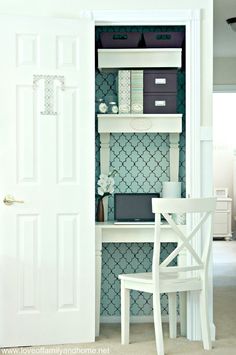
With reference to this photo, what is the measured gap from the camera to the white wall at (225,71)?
8.74m

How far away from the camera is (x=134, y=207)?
4938 mm

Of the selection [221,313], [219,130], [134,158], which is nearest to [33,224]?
[134,158]

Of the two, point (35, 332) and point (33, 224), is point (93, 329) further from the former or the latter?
point (33, 224)

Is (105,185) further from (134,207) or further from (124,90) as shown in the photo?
(124,90)

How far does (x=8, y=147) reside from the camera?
15.0ft

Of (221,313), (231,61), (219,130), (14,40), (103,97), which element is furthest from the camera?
(219,130)

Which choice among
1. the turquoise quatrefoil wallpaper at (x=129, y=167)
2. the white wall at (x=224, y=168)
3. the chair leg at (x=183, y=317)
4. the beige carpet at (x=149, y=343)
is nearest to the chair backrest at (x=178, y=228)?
the chair leg at (x=183, y=317)

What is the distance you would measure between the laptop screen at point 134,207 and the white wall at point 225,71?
4165 mm

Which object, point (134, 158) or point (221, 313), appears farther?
point (221, 313)

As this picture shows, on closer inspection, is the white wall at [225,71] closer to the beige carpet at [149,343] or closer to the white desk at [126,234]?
the beige carpet at [149,343]

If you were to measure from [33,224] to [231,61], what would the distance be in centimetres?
496

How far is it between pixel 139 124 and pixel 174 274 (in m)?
1.09

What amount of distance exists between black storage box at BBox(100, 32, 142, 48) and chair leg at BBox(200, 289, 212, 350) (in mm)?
1811

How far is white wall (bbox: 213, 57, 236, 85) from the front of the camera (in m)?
8.74
